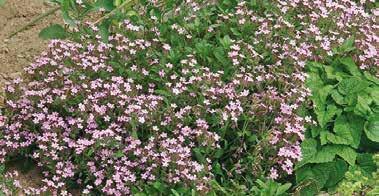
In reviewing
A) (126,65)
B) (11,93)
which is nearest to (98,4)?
(126,65)

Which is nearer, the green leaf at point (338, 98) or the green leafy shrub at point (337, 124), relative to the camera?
the green leafy shrub at point (337, 124)

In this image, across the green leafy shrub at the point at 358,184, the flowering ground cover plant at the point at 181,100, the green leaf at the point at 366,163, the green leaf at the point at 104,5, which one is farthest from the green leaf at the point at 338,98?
the green leaf at the point at 104,5

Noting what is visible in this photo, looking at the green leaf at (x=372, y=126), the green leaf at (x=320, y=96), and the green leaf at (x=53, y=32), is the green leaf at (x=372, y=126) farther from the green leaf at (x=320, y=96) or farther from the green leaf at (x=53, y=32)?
the green leaf at (x=53, y=32)

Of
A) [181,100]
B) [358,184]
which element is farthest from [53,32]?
[358,184]

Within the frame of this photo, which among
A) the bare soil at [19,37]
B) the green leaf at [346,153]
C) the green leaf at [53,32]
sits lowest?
the bare soil at [19,37]

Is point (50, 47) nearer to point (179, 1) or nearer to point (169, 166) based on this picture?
point (179, 1)

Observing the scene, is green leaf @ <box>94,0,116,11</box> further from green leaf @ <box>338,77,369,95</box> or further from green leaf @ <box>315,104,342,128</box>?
green leaf @ <box>338,77,369,95</box>
